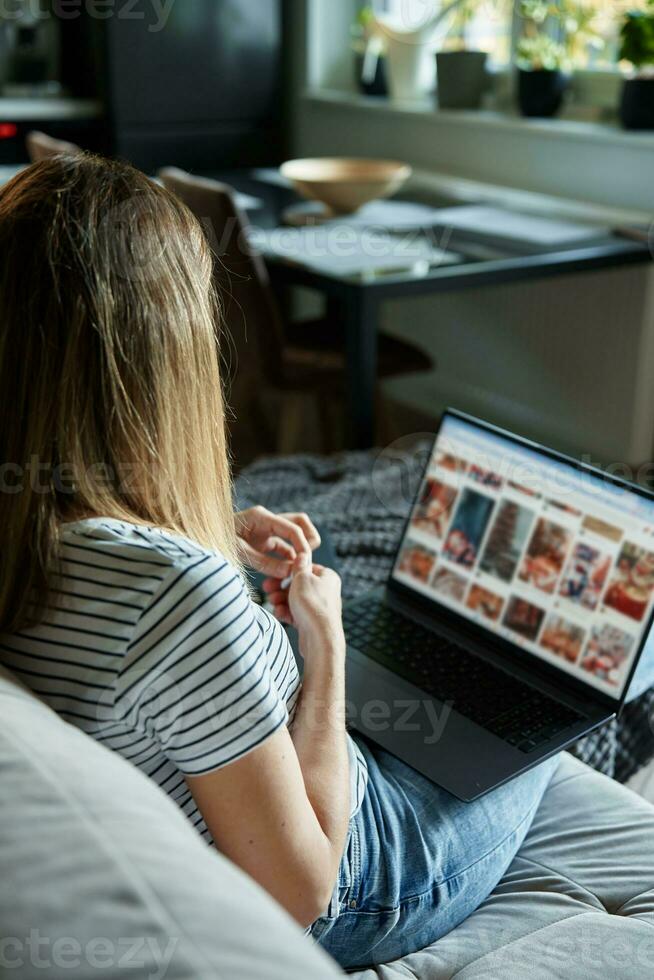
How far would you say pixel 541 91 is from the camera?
2973 mm

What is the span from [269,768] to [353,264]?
1.67 metres

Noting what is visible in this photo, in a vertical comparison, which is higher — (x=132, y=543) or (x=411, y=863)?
(x=132, y=543)

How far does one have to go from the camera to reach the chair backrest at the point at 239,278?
238 centimetres

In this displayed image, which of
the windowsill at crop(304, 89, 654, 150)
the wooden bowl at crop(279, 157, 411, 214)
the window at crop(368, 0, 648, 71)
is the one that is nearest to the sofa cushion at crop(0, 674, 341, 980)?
the wooden bowl at crop(279, 157, 411, 214)

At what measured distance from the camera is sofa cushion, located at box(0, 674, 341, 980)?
18.9 inches

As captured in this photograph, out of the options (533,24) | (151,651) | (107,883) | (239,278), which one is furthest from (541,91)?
(107,883)

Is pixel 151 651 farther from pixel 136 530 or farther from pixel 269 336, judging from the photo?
pixel 269 336

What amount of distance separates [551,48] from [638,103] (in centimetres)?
43

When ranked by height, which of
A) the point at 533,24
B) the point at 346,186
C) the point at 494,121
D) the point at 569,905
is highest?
the point at 533,24

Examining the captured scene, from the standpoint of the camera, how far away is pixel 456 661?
47.1 inches

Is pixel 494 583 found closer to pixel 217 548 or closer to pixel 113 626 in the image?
pixel 217 548

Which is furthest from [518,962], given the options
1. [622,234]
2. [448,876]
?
[622,234]

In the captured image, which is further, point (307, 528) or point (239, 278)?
point (239, 278)

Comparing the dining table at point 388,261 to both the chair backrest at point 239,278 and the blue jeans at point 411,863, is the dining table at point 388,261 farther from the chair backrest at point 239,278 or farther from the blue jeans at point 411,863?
the blue jeans at point 411,863
